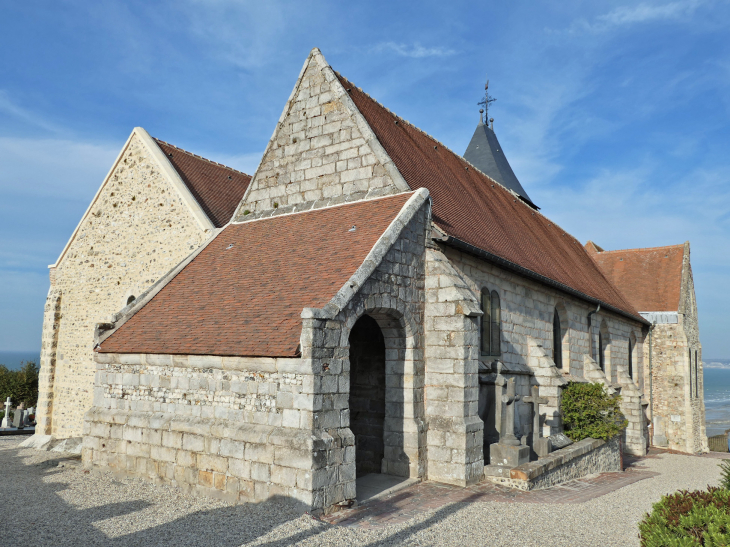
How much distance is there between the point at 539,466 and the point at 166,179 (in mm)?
10687

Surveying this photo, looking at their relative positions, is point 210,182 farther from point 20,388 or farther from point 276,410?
point 20,388

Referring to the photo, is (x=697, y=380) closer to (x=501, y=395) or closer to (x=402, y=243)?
(x=501, y=395)

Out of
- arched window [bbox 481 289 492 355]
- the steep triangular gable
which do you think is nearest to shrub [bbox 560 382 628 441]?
arched window [bbox 481 289 492 355]

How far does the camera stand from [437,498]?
7762 millimetres

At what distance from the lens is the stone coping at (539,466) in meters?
8.80

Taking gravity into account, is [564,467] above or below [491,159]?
below

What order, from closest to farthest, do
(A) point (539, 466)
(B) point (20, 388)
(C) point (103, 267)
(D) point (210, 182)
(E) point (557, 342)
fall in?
(A) point (539, 466) → (C) point (103, 267) → (E) point (557, 342) → (D) point (210, 182) → (B) point (20, 388)

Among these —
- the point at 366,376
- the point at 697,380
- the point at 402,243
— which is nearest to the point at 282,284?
the point at 402,243

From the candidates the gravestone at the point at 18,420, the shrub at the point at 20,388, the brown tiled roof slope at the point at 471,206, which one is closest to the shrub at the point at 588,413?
the brown tiled roof slope at the point at 471,206

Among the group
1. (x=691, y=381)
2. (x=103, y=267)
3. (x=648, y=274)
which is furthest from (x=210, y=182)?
(x=691, y=381)

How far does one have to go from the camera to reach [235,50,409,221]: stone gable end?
34.6 feet

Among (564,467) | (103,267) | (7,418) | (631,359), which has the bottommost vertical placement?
(7,418)

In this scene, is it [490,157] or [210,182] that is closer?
[210,182]

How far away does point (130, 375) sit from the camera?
29.6ft
